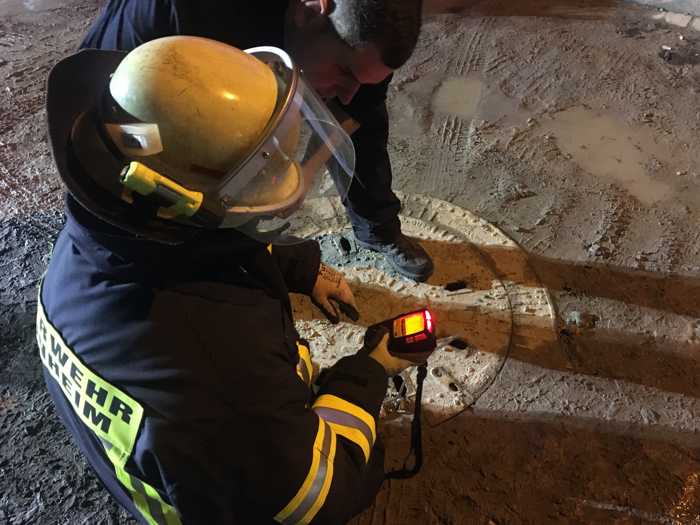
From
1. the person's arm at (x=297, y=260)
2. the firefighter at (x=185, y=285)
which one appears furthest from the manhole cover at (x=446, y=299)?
the firefighter at (x=185, y=285)

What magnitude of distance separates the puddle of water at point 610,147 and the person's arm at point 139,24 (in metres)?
2.39

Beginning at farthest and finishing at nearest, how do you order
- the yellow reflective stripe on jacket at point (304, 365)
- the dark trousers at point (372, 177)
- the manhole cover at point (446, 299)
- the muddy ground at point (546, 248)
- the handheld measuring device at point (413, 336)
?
the manhole cover at point (446, 299)
the dark trousers at point (372, 177)
the muddy ground at point (546, 248)
the handheld measuring device at point (413, 336)
the yellow reflective stripe on jacket at point (304, 365)

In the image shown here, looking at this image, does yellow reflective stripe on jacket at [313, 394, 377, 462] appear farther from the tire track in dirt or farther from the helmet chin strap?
the tire track in dirt

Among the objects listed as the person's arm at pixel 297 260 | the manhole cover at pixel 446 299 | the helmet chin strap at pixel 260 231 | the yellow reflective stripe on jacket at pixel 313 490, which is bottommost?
the manhole cover at pixel 446 299

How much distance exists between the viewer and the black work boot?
8.68 feet

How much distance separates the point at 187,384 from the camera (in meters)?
1.18

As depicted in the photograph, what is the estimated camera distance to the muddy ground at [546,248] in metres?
2.09

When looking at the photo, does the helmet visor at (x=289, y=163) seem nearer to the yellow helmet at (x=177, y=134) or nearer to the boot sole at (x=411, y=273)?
the yellow helmet at (x=177, y=134)

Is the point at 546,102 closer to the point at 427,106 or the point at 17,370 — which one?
the point at 427,106

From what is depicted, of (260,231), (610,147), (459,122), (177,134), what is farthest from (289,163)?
(610,147)

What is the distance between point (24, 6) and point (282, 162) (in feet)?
15.6

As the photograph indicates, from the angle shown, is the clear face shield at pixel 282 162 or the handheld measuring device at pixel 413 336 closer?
the clear face shield at pixel 282 162

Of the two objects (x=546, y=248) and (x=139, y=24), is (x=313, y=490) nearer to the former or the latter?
(x=139, y=24)

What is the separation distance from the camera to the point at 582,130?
3.39m
